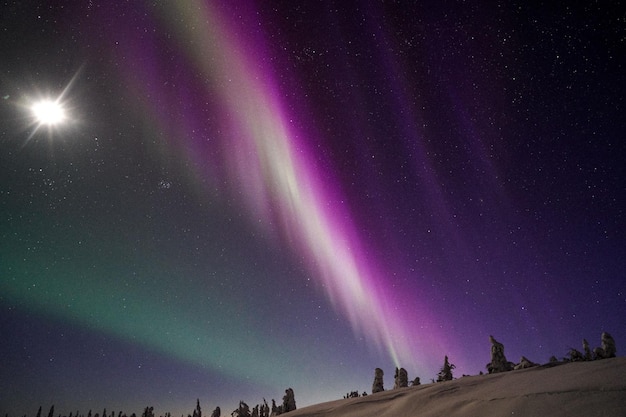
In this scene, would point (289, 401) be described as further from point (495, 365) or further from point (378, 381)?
point (495, 365)

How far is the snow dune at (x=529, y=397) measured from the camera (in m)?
6.66

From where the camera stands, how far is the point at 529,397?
7.89m

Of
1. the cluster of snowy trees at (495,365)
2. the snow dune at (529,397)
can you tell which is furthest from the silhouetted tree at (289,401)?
the snow dune at (529,397)

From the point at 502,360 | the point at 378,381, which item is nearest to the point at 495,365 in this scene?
the point at 502,360

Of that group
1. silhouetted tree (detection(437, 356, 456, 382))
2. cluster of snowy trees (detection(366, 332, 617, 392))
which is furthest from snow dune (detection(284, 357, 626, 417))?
silhouetted tree (detection(437, 356, 456, 382))

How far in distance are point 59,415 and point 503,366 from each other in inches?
6846

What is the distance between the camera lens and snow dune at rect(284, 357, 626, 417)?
262 inches

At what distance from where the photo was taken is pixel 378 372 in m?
37.8

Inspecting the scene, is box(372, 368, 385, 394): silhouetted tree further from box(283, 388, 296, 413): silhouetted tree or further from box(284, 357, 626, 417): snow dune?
box(284, 357, 626, 417): snow dune

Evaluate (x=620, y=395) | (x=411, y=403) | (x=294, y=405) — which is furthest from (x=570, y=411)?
(x=294, y=405)

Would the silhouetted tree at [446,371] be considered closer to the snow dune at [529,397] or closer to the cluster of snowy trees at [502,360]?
the cluster of snowy trees at [502,360]

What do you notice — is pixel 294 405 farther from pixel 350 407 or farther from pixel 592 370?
pixel 592 370

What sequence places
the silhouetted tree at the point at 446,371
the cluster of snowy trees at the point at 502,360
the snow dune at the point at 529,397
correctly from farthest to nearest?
the silhouetted tree at the point at 446,371
the cluster of snowy trees at the point at 502,360
the snow dune at the point at 529,397

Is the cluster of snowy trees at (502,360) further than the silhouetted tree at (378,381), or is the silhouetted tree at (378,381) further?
the silhouetted tree at (378,381)
